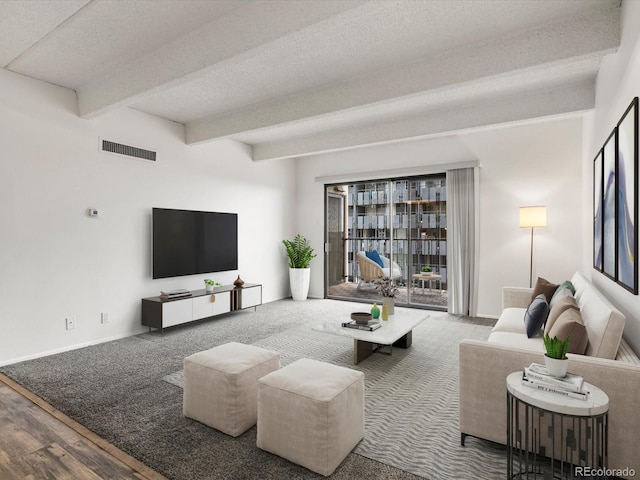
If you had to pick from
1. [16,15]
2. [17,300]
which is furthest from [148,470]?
[16,15]

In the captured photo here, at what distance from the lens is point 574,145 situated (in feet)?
15.4

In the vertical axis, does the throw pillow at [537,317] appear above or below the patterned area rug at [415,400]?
above

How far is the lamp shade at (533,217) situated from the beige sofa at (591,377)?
2.62 meters

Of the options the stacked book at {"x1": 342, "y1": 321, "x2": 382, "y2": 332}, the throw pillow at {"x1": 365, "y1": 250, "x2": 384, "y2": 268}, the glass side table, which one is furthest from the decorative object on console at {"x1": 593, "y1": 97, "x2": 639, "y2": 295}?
the throw pillow at {"x1": 365, "y1": 250, "x2": 384, "y2": 268}

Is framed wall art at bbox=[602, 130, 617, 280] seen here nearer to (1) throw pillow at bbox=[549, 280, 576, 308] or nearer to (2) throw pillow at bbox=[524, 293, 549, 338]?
(1) throw pillow at bbox=[549, 280, 576, 308]

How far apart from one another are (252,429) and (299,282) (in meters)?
4.42

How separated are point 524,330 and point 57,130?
4.87 m

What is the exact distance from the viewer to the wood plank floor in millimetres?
1830

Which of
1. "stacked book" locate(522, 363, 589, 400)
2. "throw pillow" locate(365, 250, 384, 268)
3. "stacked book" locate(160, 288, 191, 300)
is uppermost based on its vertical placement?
"throw pillow" locate(365, 250, 384, 268)

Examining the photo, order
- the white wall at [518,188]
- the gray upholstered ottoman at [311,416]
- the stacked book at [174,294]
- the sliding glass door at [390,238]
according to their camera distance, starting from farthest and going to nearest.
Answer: the sliding glass door at [390,238] → the white wall at [518,188] → the stacked book at [174,294] → the gray upholstered ottoman at [311,416]

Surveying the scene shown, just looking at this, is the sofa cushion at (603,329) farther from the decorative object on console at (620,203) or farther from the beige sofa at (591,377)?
the decorative object on console at (620,203)

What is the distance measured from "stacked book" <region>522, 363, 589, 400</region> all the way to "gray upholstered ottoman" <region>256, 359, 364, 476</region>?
871mm

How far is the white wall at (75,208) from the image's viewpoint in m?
3.42

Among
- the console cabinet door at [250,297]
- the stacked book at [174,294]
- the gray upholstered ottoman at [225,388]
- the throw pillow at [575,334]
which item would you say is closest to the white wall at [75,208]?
the stacked book at [174,294]
